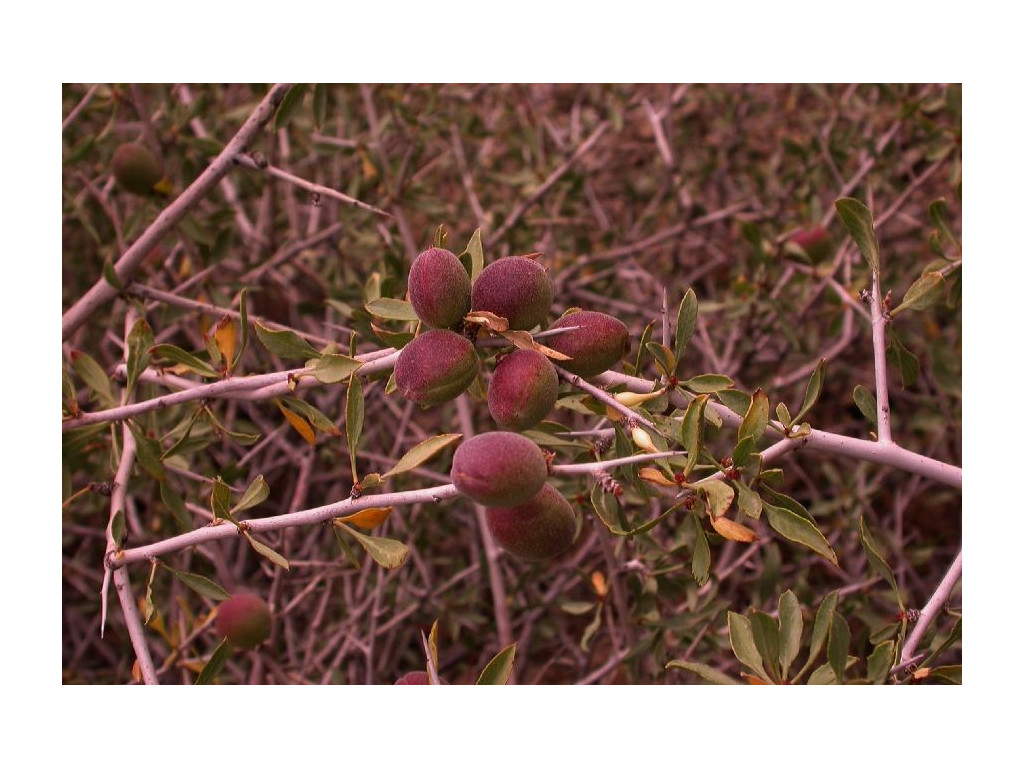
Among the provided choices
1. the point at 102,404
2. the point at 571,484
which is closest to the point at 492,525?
the point at 571,484

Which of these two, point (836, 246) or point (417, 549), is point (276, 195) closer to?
point (417, 549)

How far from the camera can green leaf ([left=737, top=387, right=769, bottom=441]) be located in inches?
31.4

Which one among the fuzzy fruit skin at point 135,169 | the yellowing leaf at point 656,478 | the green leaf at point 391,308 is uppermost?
the fuzzy fruit skin at point 135,169

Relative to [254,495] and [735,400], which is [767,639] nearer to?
[735,400]

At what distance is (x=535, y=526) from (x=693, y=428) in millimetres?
172

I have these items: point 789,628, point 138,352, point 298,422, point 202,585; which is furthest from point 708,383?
point 138,352

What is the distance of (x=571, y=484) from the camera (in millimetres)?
1350

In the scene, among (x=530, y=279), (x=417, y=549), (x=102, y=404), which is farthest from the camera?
(x=417, y=549)

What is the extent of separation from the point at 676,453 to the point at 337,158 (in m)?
1.56

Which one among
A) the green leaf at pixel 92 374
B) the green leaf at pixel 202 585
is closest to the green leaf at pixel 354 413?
the green leaf at pixel 202 585

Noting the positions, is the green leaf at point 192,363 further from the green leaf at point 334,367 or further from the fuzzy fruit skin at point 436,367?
the fuzzy fruit skin at point 436,367

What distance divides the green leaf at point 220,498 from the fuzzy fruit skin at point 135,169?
0.83m

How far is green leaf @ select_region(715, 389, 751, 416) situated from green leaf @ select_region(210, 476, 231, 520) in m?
0.53

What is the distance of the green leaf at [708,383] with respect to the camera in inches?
34.9
